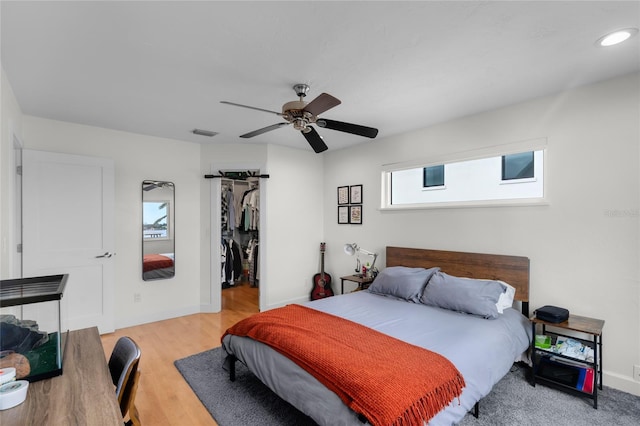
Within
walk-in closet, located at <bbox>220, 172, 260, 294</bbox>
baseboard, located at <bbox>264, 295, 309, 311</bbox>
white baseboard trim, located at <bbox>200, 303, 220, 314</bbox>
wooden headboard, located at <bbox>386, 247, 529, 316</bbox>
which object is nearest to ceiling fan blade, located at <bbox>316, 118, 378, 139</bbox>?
Answer: wooden headboard, located at <bbox>386, 247, 529, 316</bbox>

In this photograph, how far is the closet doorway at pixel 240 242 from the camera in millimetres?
5543

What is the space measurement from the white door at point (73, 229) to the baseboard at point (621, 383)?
5.01 m

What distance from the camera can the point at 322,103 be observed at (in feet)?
6.95


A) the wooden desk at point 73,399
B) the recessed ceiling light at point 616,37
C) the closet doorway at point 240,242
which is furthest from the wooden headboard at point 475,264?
the wooden desk at point 73,399

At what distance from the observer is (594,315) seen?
8.63 feet

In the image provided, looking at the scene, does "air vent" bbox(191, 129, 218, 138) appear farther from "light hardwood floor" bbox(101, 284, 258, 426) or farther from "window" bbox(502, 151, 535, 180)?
"window" bbox(502, 151, 535, 180)

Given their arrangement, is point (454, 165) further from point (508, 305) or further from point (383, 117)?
point (508, 305)

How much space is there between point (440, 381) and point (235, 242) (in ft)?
15.9

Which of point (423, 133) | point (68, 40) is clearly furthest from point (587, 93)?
point (68, 40)

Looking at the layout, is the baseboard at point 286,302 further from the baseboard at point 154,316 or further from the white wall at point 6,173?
the white wall at point 6,173

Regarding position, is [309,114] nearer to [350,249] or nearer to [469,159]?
[469,159]

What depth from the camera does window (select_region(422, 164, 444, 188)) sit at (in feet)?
12.6

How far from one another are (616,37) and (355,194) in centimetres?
321

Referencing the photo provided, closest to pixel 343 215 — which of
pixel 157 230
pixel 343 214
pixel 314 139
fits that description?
pixel 343 214
